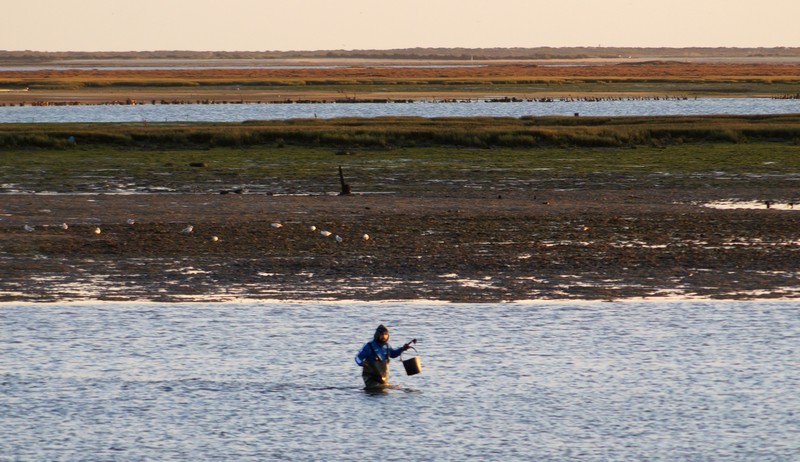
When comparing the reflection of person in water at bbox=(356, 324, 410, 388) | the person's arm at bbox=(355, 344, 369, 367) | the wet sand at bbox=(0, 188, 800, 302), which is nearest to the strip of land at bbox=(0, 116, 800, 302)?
the wet sand at bbox=(0, 188, 800, 302)

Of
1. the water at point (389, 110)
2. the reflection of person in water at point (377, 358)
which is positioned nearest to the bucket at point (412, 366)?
the reflection of person in water at point (377, 358)

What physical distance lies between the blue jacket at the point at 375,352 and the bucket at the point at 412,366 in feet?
0.60

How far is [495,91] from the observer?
143 m

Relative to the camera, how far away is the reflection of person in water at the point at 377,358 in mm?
17953

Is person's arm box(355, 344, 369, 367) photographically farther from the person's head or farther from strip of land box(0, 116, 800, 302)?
strip of land box(0, 116, 800, 302)

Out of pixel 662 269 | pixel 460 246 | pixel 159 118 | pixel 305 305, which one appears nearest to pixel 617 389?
pixel 305 305

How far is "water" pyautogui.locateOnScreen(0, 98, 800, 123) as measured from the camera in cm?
8994

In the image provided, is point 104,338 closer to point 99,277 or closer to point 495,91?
point 99,277

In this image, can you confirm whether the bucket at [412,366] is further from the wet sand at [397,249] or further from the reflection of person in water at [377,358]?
the wet sand at [397,249]

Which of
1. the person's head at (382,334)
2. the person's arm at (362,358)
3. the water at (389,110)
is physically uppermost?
the person's head at (382,334)

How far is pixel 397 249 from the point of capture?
28719mm

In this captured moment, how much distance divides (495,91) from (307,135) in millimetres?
87138

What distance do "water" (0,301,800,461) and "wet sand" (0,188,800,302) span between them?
1.62 m

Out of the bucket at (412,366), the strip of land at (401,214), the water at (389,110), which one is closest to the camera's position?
the bucket at (412,366)
